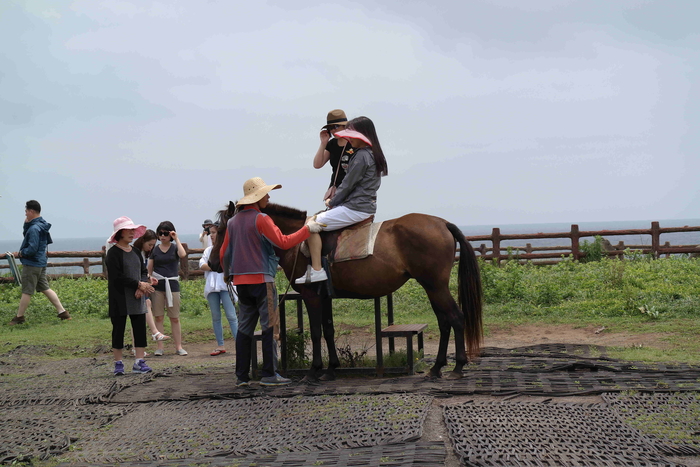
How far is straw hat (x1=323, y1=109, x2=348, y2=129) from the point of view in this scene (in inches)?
272

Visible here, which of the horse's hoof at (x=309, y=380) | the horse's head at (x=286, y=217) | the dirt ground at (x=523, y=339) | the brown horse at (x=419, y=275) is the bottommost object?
the dirt ground at (x=523, y=339)

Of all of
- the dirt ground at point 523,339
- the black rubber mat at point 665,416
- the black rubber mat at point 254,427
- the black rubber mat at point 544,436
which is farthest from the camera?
the dirt ground at point 523,339

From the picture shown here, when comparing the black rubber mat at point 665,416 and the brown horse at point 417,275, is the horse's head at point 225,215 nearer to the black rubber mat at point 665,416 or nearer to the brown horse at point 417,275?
the brown horse at point 417,275

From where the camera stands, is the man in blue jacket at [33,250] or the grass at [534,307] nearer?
the grass at [534,307]

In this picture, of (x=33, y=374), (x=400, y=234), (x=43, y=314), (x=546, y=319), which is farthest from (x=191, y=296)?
(x=400, y=234)

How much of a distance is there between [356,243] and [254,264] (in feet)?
3.34

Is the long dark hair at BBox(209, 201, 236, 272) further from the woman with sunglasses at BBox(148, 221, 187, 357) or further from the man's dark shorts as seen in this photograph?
the man's dark shorts

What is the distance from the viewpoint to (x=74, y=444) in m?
4.80

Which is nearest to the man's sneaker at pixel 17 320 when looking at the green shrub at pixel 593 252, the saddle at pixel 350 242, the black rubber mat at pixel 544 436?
the saddle at pixel 350 242

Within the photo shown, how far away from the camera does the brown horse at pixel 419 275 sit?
6402 millimetres

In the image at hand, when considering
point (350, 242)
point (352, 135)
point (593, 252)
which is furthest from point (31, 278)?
point (593, 252)

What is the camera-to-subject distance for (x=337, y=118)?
691 centimetres

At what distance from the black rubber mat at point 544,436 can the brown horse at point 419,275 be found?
143 centimetres

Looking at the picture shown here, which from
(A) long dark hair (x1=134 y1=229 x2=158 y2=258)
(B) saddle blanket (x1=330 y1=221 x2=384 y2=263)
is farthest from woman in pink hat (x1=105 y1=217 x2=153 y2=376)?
(B) saddle blanket (x1=330 y1=221 x2=384 y2=263)
